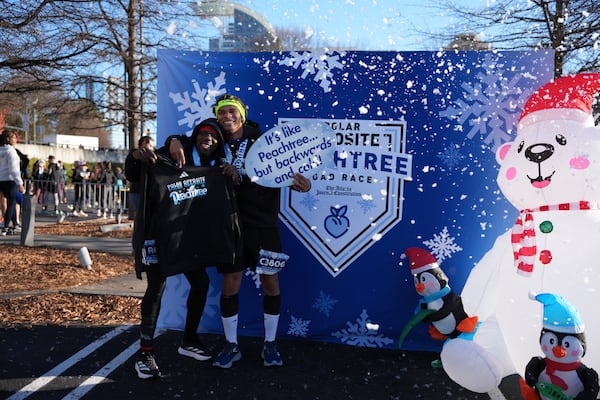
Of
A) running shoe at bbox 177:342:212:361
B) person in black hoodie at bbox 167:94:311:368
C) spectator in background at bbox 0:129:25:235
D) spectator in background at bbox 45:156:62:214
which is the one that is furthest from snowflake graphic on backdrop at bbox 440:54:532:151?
spectator in background at bbox 45:156:62:214

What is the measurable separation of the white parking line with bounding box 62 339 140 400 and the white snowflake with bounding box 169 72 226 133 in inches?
70.4

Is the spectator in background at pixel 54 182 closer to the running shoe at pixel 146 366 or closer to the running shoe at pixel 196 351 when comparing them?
the running shoe at pixel 196 351

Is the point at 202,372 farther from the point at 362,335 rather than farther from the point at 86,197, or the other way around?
the point at 86,197

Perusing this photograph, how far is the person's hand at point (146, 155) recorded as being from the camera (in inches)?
132

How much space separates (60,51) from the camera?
7180 millimetres

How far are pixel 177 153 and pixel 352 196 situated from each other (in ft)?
4.79

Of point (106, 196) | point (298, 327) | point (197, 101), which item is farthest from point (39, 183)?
point (298, 327)

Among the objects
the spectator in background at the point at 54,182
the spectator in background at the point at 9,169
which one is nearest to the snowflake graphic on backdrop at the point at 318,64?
the spectator in background at the point at 9,169

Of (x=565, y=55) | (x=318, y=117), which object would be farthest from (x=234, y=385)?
(x=565, y=55)

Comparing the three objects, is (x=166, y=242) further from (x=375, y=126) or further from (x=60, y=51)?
(x=60, y=51)

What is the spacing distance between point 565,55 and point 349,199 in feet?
12.6

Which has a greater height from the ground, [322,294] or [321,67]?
[321,67]

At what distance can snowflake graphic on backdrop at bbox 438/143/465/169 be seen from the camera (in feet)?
13.1

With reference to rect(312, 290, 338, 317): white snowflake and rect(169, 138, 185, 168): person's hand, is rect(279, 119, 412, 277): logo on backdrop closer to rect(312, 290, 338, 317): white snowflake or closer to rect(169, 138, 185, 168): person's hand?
rect(312, 290, 338, 317): white snowflake
